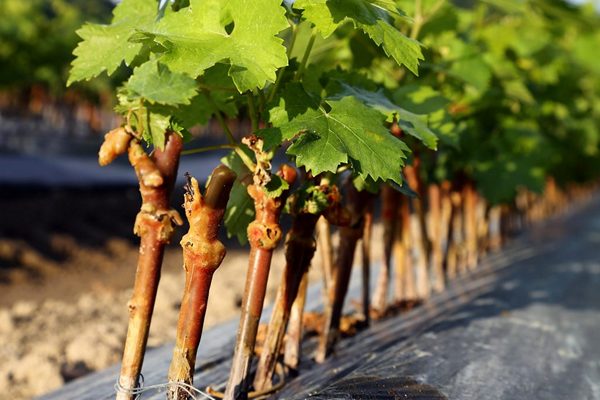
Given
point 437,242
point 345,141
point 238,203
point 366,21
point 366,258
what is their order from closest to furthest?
1. point 366,21
2. point 345,141
3. point 238,203
4. point 366,258
5. point 437,242

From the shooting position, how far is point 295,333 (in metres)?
3.03

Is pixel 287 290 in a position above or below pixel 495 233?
above

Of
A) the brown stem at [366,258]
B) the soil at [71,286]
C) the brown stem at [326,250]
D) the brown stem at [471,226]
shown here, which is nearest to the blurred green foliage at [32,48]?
the soil at [71,286]

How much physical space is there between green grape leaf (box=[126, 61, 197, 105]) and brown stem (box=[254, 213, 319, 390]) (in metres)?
0.73

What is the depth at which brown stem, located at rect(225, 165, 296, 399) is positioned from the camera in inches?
90.7

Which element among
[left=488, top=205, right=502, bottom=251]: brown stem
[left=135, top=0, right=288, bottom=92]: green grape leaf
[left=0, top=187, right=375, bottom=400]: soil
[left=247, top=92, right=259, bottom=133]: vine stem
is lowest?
[left=0, top=187, right=375, bottom=400]: soil

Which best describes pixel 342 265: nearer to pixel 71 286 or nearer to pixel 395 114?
pixel 395 114

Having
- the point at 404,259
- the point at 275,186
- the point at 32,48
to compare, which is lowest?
the point at 404,259

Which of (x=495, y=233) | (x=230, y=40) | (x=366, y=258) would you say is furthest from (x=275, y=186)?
(x=495, y=233)

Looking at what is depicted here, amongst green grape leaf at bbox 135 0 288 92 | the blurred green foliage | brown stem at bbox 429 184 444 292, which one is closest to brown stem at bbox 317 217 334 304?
green grape leaf at bbox 135 0 288 92

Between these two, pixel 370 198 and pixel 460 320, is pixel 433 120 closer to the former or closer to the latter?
pixel 370 198

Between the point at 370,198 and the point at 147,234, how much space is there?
51.7 inches

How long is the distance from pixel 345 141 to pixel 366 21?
1.08 ft

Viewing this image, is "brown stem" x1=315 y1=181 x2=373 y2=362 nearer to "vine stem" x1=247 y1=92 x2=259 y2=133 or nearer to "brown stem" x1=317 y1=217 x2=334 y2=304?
"brown stem" x1=317 y1=217 x2=334 y2=304
